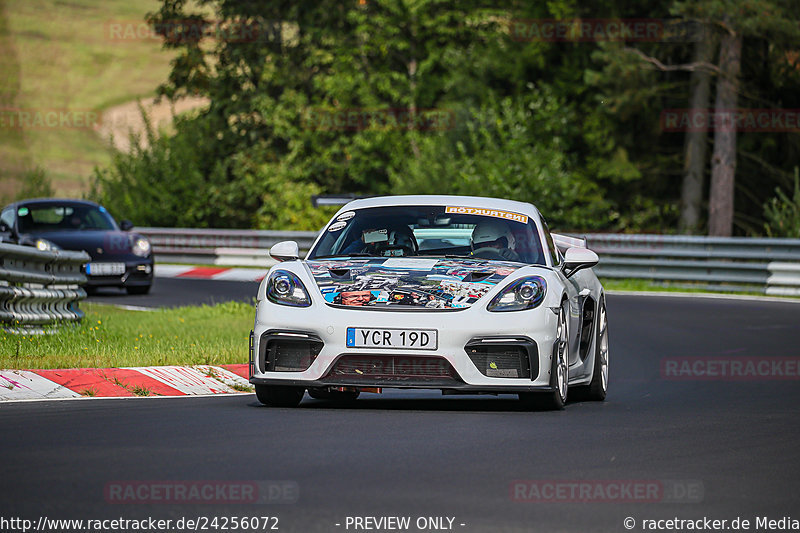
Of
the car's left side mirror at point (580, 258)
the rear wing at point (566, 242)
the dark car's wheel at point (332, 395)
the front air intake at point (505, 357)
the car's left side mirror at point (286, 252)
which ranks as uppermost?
the car's left side mirror at point (286, 252)

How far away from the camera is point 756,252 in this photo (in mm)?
25156

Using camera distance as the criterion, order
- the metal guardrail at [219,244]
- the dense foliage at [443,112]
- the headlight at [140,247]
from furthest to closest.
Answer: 1. the dense foliage at [443,112]
2. the metal guardrail at [219,244]
3. the headlight at [140,247]

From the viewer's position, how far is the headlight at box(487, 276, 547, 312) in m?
9.11

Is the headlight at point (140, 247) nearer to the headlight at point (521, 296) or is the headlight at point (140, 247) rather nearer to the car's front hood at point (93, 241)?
the car's front hood at point (93, 241)

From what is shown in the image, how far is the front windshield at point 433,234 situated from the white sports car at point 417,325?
7 centimetres

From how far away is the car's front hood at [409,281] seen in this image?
29.7ft

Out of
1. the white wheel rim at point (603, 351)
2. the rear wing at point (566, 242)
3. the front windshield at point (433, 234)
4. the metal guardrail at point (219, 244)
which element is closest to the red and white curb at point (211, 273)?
the metal guardrail at point (219, 244)

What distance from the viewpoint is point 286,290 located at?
9383mm

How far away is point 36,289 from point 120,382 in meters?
2.89

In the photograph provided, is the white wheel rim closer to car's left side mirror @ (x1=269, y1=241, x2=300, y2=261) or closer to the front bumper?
the front bumper

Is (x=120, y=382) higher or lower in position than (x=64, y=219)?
higher

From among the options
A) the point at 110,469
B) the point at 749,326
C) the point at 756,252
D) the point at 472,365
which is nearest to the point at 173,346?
the point at 472,365

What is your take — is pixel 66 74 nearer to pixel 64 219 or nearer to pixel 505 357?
pixel 64 219

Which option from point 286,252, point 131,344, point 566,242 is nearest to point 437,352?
point 286,252
